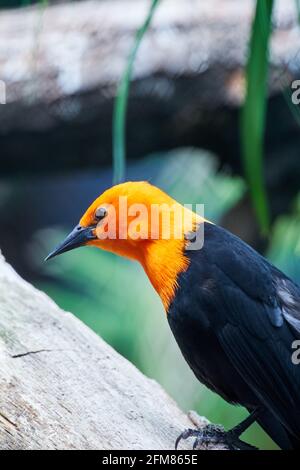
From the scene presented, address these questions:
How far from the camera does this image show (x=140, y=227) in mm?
2562

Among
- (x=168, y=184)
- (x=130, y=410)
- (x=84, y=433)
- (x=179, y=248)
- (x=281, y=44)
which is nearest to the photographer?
(x=84, y=433)

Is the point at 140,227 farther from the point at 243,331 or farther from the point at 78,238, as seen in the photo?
the point at 243,331

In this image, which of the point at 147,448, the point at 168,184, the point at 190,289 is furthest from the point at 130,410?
the point at 168,184

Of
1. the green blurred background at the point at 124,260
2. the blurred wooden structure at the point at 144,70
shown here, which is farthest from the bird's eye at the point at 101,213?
the blurred wooden structure at the point at 144,70

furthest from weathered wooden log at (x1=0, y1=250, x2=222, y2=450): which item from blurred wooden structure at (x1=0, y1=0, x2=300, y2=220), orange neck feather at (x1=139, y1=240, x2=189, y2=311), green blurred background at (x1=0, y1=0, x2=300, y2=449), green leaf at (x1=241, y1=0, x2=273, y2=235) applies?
blurred wooden structure at (x1=0, y1=0, x2=300, y2=220)

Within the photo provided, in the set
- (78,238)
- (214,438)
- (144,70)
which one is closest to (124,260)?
(144,70)

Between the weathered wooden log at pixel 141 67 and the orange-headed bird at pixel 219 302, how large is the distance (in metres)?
1.88

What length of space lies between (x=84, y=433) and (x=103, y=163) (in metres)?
2.85

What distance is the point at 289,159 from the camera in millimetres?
4758

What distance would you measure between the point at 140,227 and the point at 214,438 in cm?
63

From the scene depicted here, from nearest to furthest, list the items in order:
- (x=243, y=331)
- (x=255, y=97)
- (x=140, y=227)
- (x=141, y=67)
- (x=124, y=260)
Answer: (x=255, y=97), (x=243, y=331), (x=140, y=227), (x=141, y=67), (x=124, y=260)

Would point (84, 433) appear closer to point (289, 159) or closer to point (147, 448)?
point (147, 448)

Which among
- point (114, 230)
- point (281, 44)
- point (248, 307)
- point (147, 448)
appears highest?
point (281, 44)

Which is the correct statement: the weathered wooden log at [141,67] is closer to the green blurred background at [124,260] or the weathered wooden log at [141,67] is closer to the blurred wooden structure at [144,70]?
the blurred wooden structure at [144,70]
